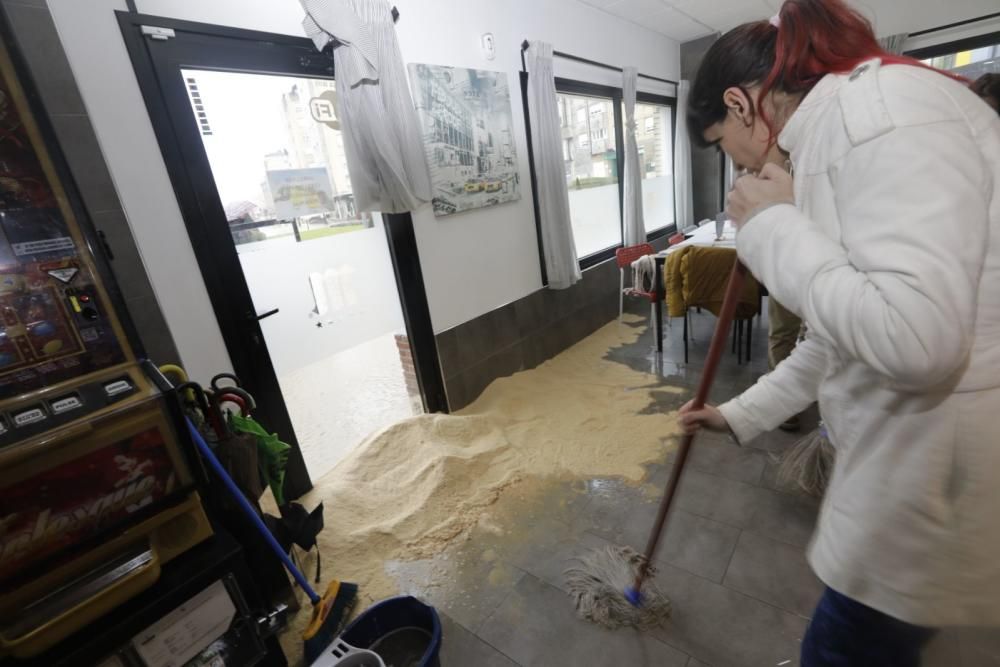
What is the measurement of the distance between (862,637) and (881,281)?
2.07ft

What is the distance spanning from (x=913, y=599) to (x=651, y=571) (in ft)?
3.11

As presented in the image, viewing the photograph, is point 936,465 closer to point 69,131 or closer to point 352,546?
point 352,546

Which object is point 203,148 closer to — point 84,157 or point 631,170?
point 84,157

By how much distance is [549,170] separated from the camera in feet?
10.5

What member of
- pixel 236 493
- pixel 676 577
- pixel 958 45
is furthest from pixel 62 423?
pixel 958 45

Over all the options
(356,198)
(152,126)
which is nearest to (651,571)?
(356,198)

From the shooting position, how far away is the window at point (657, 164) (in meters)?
5.12

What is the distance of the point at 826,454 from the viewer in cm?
179

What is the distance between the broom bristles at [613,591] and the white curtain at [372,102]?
173 cm

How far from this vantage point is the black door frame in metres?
1.58

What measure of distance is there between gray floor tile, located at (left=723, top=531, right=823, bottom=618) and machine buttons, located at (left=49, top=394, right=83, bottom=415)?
6.26ft

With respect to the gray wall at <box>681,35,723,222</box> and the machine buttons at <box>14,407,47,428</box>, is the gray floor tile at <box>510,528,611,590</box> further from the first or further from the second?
the gray wall at <box>681,35,723,222</box>

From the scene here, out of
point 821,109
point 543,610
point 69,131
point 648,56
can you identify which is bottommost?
point 543,610

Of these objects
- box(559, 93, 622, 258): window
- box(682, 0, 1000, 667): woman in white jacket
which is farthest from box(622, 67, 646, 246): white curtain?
box(682, 0, 1000, 667): woman in white jacket
